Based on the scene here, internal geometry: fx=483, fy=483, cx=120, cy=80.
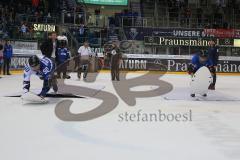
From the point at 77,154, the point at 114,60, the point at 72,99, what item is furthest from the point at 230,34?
the point at 77,154

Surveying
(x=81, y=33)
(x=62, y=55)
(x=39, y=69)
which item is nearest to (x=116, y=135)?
(x=39, y=69)

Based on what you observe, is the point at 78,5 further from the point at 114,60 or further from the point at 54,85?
the point at 54,85

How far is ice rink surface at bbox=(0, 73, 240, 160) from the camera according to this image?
5691 millimetres

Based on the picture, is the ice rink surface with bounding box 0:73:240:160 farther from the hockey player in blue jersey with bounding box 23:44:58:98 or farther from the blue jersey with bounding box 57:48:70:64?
the blue jersey with bounding box 57:48:70:64

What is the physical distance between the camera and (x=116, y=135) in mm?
6945

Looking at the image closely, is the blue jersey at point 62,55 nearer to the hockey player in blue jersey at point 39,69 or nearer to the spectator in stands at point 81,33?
the hockey player in blue jersey at point 39,69

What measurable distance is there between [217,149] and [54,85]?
6.53 meters

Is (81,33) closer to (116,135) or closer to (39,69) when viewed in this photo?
(39,69)

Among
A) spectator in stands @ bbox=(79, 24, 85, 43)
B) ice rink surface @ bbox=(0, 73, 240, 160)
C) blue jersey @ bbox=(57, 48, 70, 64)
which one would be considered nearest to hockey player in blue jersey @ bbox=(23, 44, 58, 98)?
ice rink surface @ bbox=(0, 73, 240, 160)

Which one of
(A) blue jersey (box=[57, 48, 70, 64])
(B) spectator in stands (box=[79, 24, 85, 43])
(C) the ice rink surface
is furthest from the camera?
(B) spectator in stands (box=[79, 24, 85, 43])

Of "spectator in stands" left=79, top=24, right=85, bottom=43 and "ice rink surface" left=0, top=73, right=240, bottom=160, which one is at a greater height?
"spectator in stands" left=79, top=24, right=85, bottom=43

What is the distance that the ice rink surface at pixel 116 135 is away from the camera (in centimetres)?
569

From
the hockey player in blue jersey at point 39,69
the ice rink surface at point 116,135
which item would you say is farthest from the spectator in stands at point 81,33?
the ice rink surface at point 116,135

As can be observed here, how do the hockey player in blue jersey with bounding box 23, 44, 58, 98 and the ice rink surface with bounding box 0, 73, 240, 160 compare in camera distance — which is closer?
the ice rink surface with bounding box 0, 73, 240, 160
